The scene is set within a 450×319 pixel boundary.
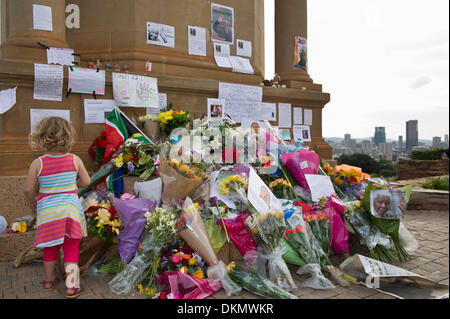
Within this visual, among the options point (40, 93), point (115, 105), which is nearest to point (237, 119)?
point (115, 105)

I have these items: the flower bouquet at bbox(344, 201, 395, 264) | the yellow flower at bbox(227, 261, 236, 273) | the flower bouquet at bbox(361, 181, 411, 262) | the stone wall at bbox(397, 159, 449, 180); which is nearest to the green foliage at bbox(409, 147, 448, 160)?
the stone wall at bbox(397, 159, 449, 180)

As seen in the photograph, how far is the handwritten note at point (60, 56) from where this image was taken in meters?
4.23

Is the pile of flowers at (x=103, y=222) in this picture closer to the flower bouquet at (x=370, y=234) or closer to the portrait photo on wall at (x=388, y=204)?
the flower bouquet at (x=370, y=234)

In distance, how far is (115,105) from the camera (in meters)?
4.46

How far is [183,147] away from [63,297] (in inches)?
62.8

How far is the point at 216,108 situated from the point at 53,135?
3.01 m

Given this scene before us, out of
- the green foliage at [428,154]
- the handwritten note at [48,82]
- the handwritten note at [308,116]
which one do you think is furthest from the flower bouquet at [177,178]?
the green foliage at [428,154]

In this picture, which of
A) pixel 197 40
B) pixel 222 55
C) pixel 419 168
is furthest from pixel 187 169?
pixel 419 168

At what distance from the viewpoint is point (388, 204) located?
10.5 ft

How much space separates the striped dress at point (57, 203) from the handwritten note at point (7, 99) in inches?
71.8

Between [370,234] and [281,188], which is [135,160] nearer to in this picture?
[281,188]

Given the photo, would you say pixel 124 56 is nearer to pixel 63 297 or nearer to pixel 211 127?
pixel 211 127
